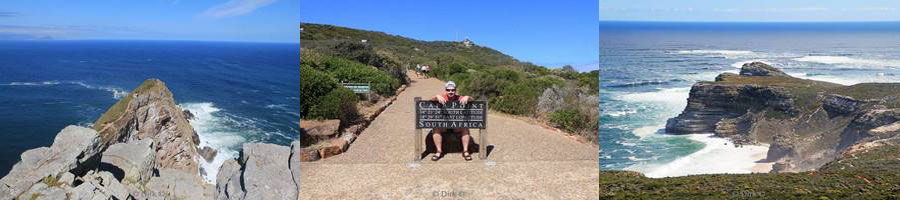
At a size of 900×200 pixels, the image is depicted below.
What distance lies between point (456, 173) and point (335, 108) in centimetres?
236

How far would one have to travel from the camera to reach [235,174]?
1720cm

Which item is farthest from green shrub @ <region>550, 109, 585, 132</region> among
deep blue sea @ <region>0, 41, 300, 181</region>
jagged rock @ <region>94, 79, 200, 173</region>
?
jagged rock @ <region>94, 79, 200, 173</region>

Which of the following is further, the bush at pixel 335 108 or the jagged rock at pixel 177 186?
the jagged rock at pixel 177 186

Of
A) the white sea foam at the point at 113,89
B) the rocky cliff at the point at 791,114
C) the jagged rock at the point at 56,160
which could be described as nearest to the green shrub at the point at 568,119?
the rocky cliff at the point at 791,114

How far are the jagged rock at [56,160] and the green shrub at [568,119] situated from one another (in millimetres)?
15054

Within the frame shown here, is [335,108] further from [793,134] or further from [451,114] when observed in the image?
[793,134]

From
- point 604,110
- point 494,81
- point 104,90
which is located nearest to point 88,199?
point 494,81

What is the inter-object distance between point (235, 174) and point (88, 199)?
3673 millimetres

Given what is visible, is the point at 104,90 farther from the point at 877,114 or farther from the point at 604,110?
the point at 877,114

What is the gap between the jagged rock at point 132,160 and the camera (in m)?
21.1

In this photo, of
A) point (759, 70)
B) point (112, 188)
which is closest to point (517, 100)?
point (759, 70)

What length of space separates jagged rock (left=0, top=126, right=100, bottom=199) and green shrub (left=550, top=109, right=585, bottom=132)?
49.4 ft

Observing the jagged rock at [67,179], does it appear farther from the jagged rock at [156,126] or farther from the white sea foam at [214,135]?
the white sea foam at [214,135]

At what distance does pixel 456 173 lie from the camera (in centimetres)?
421
